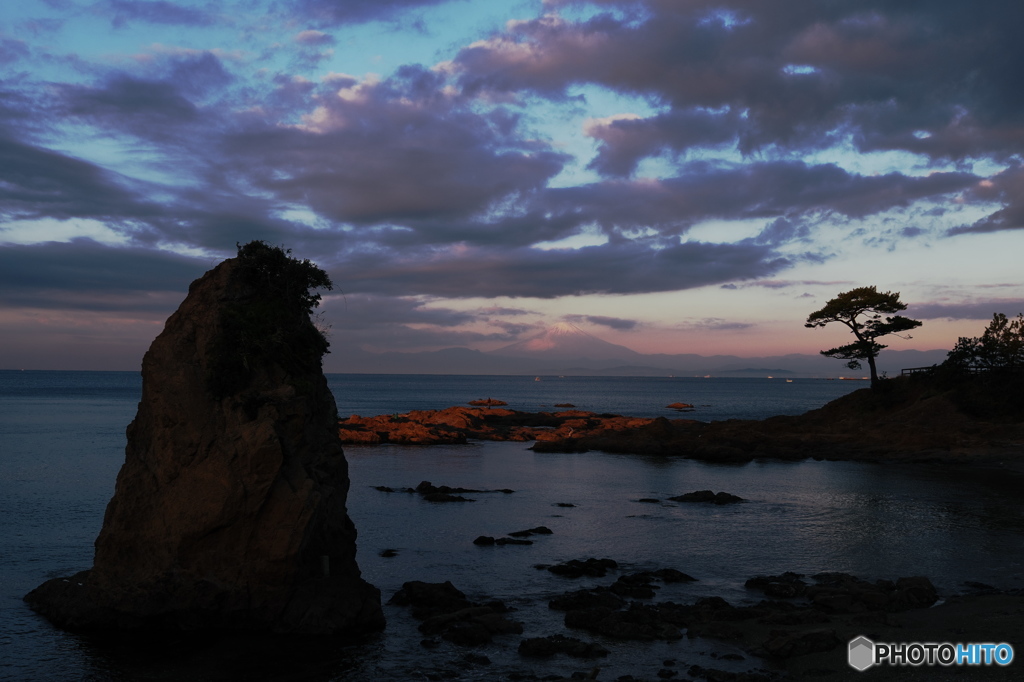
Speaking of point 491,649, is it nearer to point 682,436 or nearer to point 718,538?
point 718,538

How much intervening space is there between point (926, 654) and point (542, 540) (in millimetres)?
15165

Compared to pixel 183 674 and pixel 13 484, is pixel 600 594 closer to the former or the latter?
pixel 183 674

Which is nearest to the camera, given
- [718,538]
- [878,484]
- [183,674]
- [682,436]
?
[183,674]

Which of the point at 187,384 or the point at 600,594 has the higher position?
the point at 187,384

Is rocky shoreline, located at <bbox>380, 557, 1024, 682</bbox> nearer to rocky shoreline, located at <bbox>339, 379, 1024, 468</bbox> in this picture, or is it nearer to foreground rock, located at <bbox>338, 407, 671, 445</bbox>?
rocky shoreline, located at <bbox>339, 379, 1024, 468</bbox>

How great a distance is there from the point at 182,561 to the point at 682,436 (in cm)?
5263

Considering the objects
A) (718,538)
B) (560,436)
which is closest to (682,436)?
(560,436)

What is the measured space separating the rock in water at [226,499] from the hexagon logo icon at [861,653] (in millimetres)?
10720

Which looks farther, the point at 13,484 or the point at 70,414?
the point at 70,414

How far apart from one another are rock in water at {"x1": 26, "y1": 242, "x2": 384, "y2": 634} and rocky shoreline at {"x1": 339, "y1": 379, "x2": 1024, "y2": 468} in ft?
146

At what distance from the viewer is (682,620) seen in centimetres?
1794

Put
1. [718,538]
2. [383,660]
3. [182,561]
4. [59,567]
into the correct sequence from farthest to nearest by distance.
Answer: [718,538], [59,567], [182,561], [383,660]

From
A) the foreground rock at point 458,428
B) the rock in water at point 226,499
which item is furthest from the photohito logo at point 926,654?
the foreground rock at point 458,428

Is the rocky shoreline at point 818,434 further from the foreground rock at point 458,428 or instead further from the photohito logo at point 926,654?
the photohito logo at point 926,654
